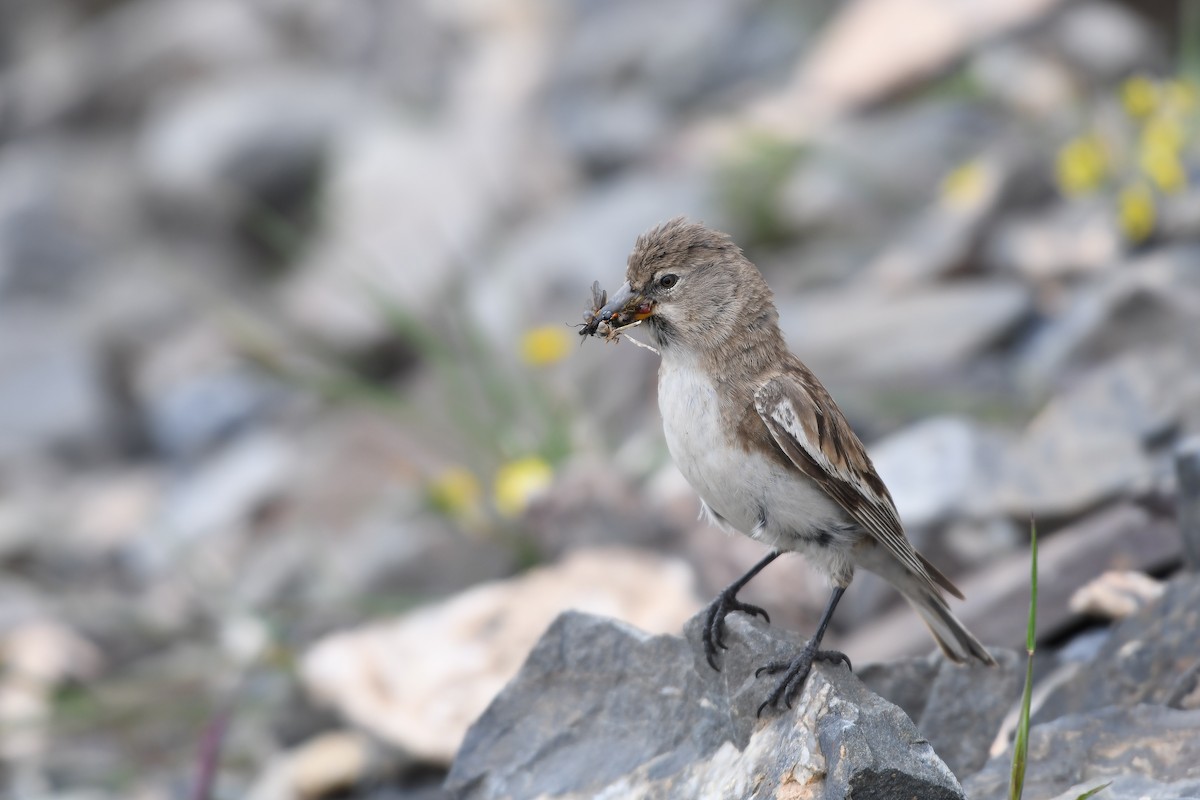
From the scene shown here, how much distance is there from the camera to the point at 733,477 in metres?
4.02

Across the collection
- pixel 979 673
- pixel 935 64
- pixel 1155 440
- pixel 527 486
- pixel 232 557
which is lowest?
pixel 979 673

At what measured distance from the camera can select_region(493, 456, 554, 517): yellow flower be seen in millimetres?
7297

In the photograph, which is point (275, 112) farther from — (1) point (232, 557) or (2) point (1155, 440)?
(2) point (1155, 440)

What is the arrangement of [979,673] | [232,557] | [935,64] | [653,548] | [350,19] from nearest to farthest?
[979,673] → [653,548] → [232,557] → [935,64] → [350,19]

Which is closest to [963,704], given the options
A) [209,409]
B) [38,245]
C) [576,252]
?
[576,252]

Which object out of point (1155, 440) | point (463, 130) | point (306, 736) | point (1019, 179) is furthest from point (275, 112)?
point (1155, 440)

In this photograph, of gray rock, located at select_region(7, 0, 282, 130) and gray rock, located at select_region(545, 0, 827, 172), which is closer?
gray rock, located at select_region(545, 0, 827, 172)

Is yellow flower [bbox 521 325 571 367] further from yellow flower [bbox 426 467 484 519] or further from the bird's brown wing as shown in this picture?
the bird's brown wing

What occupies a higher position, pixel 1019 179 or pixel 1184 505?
pixel 1019 179

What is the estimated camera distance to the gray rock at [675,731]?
3357 mm

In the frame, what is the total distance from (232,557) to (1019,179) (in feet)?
20.1

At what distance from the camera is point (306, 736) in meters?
6.73

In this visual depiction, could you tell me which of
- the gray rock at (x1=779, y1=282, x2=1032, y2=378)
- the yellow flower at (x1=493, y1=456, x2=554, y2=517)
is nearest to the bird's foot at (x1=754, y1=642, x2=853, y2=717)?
the yellow flower at (x1=493, y1=456, x2=554, y2=517)

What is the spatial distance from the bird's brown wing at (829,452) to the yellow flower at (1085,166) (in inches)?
151
